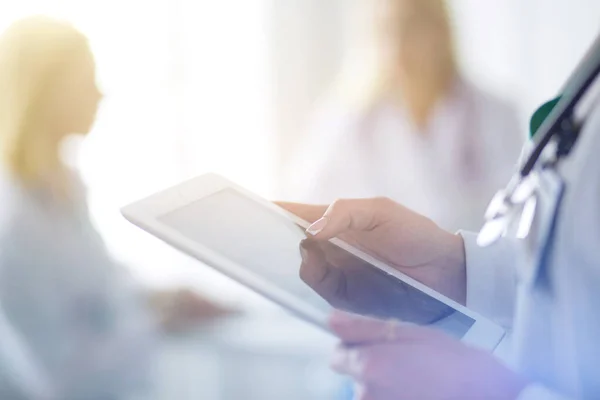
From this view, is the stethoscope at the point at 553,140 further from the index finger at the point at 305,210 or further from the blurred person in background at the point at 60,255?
the blurred person in background at the point at 60,255

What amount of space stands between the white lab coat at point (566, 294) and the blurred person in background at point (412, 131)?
209 mm

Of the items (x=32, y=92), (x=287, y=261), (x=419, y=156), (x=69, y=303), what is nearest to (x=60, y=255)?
(x=69, y=303)

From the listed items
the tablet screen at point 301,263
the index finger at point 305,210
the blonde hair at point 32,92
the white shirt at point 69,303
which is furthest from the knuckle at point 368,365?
the blonde hair at point 32,92

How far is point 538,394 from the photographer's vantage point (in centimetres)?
37

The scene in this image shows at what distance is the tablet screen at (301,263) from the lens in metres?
0.44

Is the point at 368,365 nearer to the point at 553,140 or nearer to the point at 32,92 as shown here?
the point at 553,140

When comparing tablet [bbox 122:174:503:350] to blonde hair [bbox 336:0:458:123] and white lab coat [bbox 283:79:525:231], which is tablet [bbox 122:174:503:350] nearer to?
white lab coat [bbox 283:79:525:231]

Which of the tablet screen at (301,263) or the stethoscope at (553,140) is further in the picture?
the tablet screen at (301,263)

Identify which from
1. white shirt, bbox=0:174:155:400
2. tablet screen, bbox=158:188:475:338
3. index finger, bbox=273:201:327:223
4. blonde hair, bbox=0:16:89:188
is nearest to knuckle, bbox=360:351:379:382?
tablet screen, bbox=158:188:475:338

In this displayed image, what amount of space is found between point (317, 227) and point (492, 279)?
0.15 m

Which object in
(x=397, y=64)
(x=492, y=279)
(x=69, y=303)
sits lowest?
(x=69, y=303)

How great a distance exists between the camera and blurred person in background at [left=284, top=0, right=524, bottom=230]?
2.09ft

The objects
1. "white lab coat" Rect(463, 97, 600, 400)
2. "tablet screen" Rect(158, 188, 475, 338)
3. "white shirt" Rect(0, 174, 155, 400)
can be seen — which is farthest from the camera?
"white shirt" Rect(0, 174, 155, 400)

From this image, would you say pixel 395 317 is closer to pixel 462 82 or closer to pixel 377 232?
pixel 377 232
